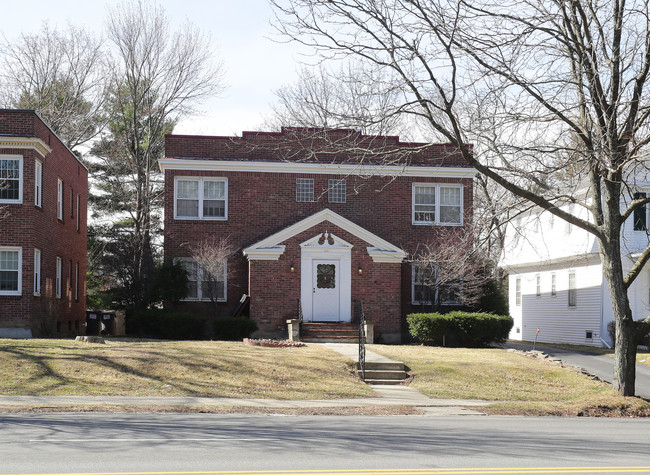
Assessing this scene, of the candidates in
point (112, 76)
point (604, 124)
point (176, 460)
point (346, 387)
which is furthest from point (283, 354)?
point (112, 76)

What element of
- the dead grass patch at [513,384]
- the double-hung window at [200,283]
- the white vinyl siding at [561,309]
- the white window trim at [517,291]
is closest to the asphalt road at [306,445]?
the dead grass patch at [513,384]

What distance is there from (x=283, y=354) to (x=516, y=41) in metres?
10.1

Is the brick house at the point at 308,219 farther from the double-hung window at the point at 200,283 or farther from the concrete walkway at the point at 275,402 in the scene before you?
the concrete walkway at the point at 275,402

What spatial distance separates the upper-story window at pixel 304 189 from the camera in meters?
30.5

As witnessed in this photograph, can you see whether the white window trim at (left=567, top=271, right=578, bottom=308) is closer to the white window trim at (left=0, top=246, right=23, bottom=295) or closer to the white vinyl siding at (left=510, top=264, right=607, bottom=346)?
the white vinyl siding at (left=510, top=264, right=607, bottom=346)

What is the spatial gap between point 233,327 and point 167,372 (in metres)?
8.95

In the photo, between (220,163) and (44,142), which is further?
(220,163)

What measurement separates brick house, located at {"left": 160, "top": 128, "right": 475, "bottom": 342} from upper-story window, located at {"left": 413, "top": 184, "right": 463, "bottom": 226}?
39 mm

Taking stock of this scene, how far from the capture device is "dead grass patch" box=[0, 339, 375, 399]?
16531 millimetres

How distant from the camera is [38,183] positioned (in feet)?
84.8

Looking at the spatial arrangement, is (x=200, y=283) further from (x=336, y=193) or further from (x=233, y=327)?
(x=336, y=193)

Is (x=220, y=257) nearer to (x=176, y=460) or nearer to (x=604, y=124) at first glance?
(x=604, y=124)

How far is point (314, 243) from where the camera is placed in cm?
2841

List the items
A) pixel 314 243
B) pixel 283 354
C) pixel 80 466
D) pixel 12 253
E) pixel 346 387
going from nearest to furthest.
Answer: pixel 80 466
pixel 346 387
pixel 283 354
pixel 12 253
pixel 314 243
